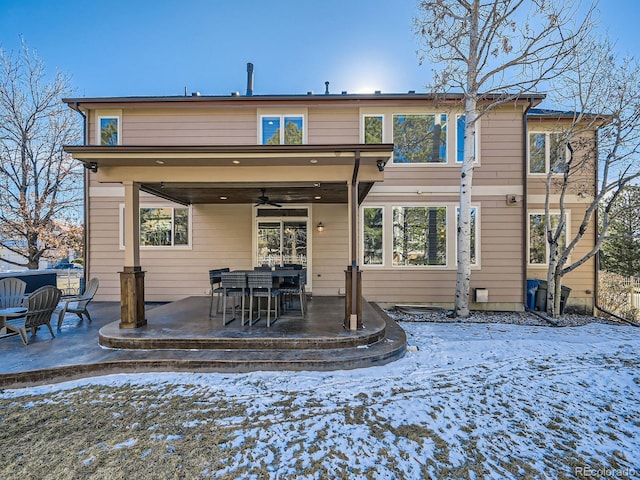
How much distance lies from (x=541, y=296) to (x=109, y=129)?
469 inches

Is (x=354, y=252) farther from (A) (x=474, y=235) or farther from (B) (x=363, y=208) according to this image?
(A) (x=474, y=235)

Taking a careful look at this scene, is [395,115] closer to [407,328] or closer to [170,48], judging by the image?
[407,328]

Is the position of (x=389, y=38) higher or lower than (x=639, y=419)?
higher

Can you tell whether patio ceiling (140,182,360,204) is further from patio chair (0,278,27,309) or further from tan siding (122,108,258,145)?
patio chair (0,278,27,309)

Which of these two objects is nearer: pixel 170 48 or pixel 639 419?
pixel 639 419

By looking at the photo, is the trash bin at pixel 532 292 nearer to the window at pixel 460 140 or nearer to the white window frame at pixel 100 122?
the window at pixel 460 140

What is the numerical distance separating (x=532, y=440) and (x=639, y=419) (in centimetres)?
130

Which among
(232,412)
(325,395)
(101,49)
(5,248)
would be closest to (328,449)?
(325,395)

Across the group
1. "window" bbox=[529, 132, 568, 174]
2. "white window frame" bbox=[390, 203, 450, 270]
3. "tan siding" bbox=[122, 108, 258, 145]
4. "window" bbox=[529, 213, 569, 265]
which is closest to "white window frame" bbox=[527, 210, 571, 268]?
"window" bbox=[529, 213, 569, 265]

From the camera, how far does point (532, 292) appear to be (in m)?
7.71

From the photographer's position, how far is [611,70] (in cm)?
673

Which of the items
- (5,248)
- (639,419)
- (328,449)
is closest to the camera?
(328,449)

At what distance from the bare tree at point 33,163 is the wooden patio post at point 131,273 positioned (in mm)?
8504

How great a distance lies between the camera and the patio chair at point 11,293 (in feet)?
16.2
